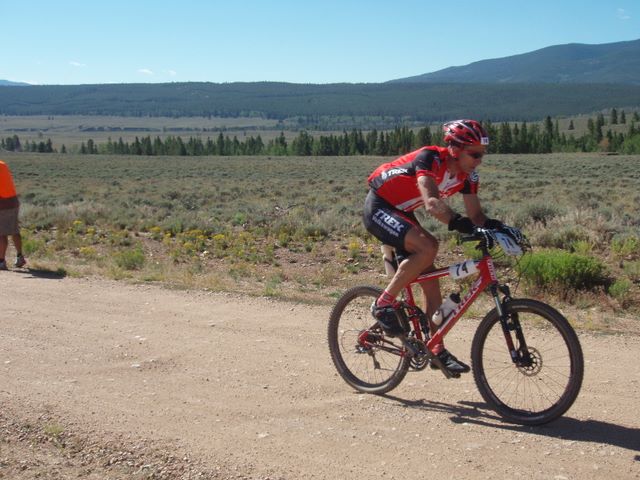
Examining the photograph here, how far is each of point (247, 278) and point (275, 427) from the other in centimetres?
621

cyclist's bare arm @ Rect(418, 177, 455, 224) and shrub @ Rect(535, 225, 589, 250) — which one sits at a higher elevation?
cyclist's bare arm @ Rect(418, 177, 455, 224)

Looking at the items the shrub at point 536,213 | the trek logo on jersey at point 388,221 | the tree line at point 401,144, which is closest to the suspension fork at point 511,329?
the trek logo on jersey at point 388,221

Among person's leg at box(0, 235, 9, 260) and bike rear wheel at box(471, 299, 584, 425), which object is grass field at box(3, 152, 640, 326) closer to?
person's leg at box(0, 235, 9, 260)

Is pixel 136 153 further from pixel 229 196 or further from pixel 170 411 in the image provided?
pixel 170 411

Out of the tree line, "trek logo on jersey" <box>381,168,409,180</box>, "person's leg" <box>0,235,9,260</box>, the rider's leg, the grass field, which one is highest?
"trek logo on jersey" <box>381,168,409,180</box>

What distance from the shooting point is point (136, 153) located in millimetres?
126000

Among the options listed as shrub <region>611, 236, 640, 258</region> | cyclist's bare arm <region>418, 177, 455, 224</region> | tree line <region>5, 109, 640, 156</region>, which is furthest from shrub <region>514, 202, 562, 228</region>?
tree line <region>5, 109, 640, 156</region>

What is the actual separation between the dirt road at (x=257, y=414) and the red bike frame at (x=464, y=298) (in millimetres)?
493

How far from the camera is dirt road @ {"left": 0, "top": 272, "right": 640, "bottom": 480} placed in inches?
170

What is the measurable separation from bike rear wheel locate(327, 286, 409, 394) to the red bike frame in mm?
232

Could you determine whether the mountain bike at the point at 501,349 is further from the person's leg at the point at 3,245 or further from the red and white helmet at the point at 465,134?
the person's leg at the point at 3,245

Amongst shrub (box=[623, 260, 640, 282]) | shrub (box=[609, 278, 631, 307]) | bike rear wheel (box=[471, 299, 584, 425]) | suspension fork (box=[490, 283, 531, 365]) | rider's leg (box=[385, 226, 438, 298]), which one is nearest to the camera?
bike rear wheel (box=[471, 299, 584, 425])

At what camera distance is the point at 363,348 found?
Answer: 5.70 metres

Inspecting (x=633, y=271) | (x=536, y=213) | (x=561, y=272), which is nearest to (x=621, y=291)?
(x=561, y=272)
